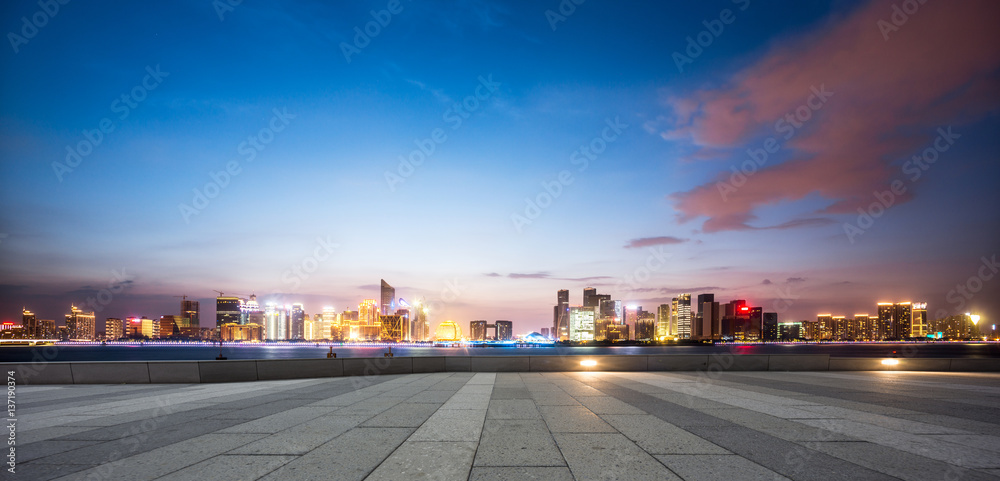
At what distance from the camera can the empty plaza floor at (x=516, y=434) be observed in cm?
612

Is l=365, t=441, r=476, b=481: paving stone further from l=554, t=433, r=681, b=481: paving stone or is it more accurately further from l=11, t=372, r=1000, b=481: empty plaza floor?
l=554, t=433, r=681, b=481: paving stone

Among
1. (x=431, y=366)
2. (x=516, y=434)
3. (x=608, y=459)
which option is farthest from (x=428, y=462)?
(x=431, y=366)

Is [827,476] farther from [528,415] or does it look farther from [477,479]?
[528,415]

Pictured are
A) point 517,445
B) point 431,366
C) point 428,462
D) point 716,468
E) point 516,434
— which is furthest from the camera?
point 431,366

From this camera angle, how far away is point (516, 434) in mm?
8242

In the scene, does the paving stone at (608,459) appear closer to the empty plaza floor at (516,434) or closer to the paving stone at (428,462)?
the empty plaza floor at (516,434)

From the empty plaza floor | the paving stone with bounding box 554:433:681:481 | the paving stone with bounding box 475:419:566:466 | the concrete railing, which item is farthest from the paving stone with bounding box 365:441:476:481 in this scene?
the concrete railing

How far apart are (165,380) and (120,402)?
5860 mm

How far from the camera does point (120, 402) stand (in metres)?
12.5

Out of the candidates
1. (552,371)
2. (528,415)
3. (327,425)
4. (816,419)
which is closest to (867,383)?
(816,419)

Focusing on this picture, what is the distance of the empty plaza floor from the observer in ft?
20.1

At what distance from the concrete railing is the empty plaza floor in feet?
10.6

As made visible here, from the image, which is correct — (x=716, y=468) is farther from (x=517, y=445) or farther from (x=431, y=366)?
(x=431, y=366)

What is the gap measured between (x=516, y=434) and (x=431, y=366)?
48.9ft
